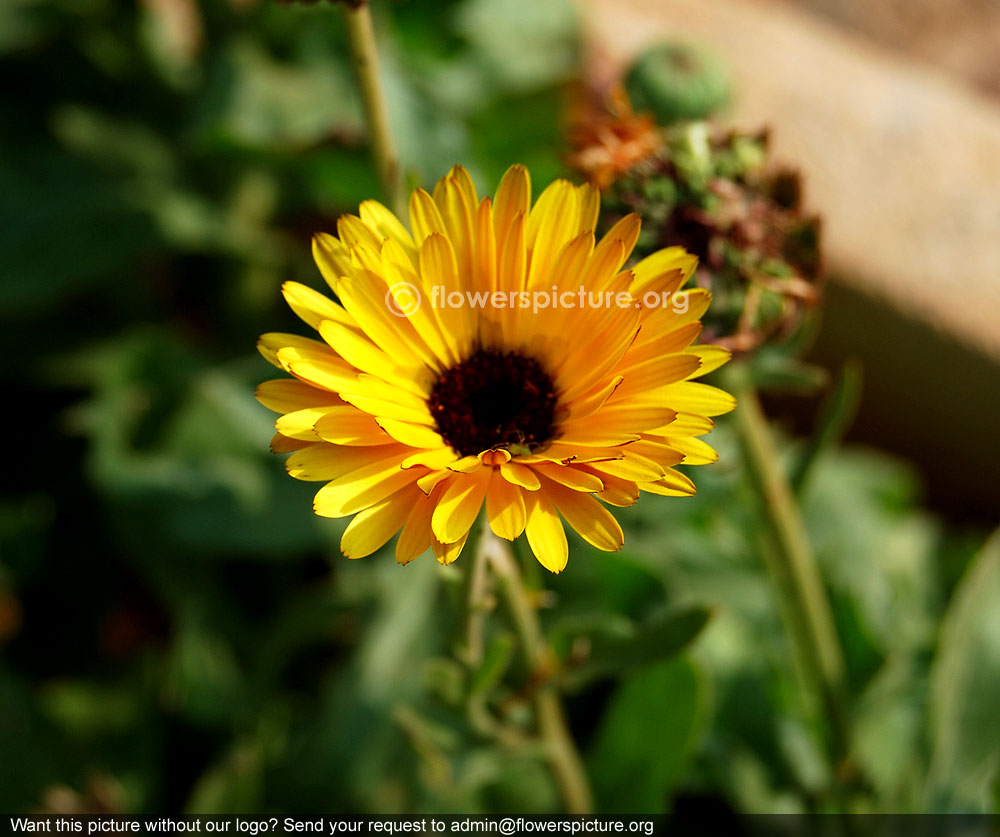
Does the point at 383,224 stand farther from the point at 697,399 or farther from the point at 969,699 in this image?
the point at 969,699

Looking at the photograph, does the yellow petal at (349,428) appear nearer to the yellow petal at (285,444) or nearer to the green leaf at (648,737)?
the yellow petal at (285,444)

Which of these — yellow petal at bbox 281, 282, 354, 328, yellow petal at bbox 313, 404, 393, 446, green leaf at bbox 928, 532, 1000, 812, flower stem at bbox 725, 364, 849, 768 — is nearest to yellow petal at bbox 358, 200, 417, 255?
yellow petal at bbox 281, 282, 354, 328

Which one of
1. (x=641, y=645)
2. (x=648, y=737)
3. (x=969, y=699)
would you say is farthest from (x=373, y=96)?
(x=969, y=699)

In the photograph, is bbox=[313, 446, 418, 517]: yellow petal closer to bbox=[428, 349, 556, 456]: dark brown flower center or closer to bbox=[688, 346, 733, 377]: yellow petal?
bbox=[428, 349, 556, 456]: dark brown flower center

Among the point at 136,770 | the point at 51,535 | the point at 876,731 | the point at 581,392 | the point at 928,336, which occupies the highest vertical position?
the point at 581,392

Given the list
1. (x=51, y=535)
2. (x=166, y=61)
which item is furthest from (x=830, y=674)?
(x=166, y=61)

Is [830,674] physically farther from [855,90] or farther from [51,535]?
[51,535]
